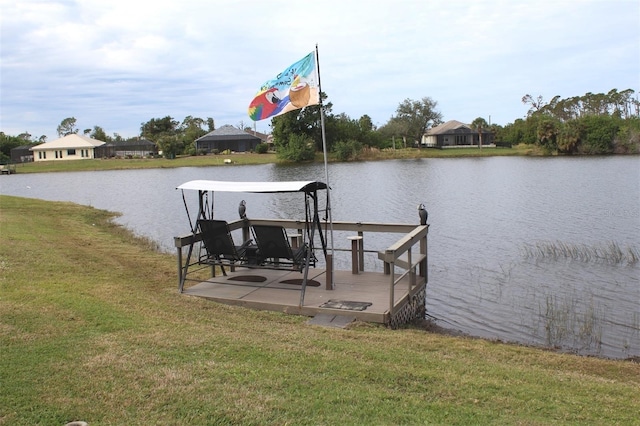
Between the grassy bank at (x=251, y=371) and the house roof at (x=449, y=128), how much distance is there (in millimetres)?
101459

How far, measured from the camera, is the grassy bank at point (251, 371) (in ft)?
15.2

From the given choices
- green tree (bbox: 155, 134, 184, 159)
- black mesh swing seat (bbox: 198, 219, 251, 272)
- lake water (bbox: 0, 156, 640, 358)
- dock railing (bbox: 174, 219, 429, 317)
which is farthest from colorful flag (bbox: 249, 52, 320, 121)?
green tree (bbox: 155, 134, 184, 159)

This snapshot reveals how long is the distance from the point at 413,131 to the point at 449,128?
23.6 ft

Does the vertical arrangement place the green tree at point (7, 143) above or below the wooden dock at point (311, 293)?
above

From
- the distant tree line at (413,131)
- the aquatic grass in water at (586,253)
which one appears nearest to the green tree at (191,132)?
the distant tree line at (413,131)

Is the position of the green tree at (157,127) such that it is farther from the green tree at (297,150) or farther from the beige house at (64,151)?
the green tree at (297,150)

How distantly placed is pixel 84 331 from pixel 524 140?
9491 cm

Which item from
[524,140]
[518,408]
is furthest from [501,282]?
[524,140]

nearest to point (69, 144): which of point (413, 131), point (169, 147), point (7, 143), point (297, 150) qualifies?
point (7, 143)

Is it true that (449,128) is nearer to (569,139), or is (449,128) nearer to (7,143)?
(569,139)

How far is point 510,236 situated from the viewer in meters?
19.0

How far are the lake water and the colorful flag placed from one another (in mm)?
4677

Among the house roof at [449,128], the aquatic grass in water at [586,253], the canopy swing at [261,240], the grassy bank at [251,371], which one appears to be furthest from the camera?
the house roof at [449,128]

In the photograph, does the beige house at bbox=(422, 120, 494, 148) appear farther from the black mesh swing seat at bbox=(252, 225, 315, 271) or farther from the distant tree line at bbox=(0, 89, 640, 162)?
the black mesh swing seat at bbox=(252, 225, 315, 271)
